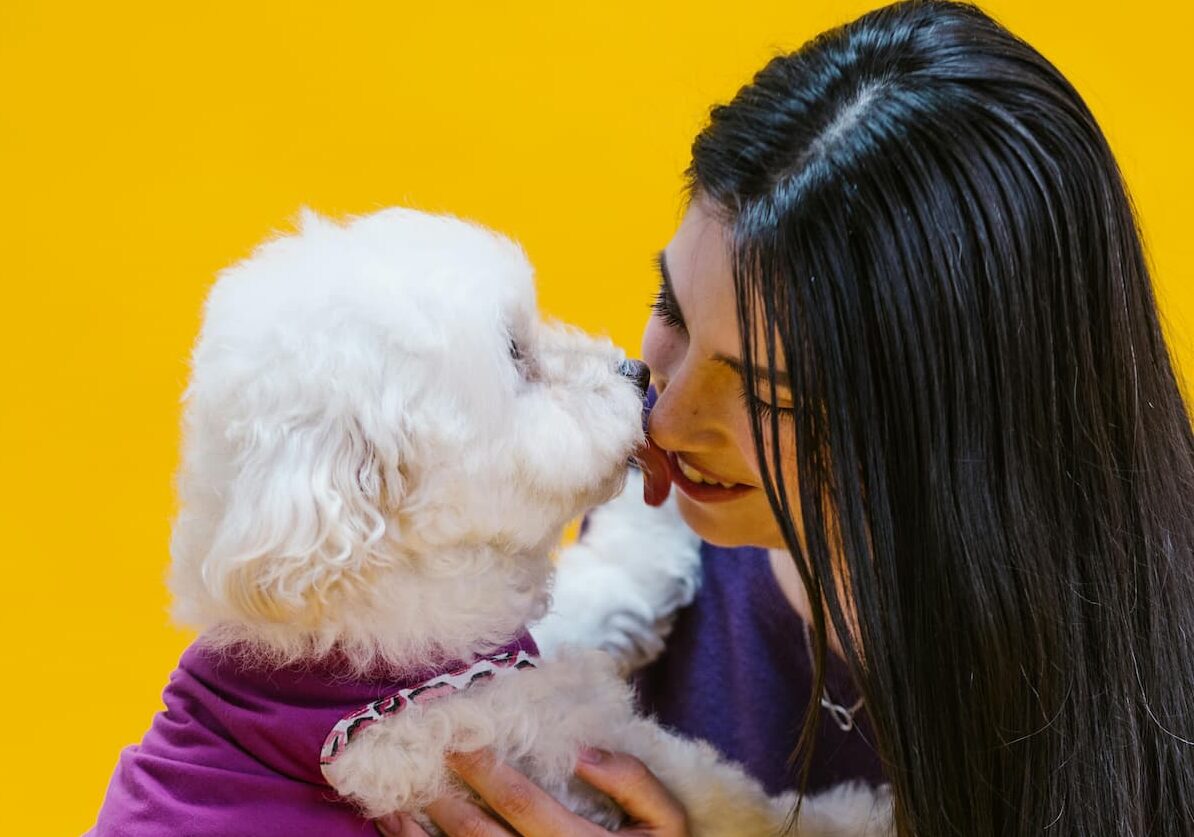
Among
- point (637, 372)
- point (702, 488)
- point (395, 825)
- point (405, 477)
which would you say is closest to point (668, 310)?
point (637, 372)

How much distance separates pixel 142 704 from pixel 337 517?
1.24 m

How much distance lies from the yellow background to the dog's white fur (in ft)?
2.92

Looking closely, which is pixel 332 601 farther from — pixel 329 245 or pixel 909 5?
pixel 909 5

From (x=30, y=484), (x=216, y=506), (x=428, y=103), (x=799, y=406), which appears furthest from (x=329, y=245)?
(x=30, y=484)

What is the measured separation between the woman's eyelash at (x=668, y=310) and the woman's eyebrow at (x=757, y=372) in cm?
9

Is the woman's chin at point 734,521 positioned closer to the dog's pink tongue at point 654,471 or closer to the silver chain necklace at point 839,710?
the dog's pink tongue at point 654,471

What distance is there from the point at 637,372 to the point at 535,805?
39 centimetres

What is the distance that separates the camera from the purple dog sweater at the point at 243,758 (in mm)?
891

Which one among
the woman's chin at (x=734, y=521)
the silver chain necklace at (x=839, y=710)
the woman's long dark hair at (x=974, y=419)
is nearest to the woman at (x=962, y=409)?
the woman's long dark hair at (x=974, y=419)

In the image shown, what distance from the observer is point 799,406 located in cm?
85

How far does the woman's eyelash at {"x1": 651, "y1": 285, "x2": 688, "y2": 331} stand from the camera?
1.03 m

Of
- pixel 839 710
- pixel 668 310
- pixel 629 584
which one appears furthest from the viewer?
pixel 629 584

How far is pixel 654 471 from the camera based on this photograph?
114 cm

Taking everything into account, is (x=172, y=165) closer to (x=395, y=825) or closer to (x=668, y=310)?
(x=668, y=310)
